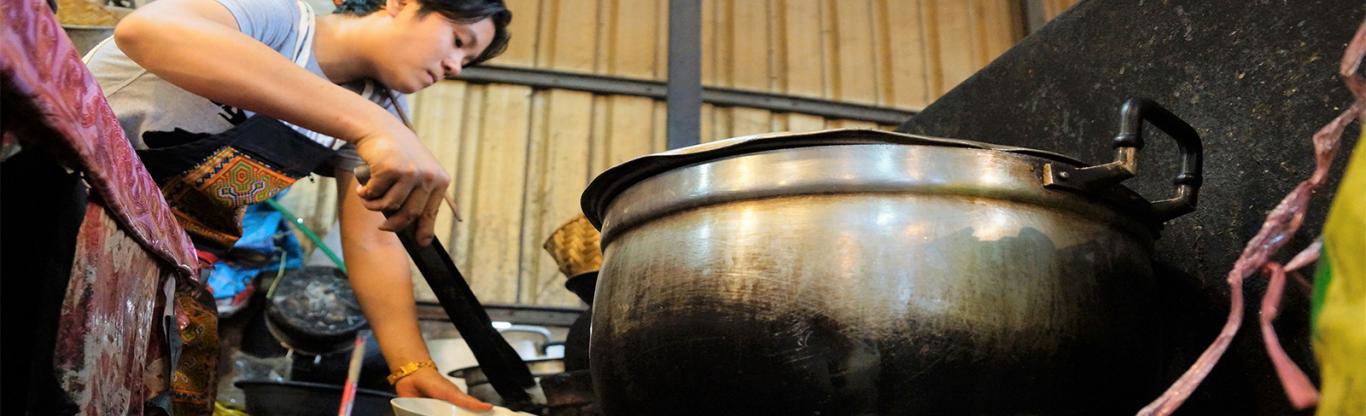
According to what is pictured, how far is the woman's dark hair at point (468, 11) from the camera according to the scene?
1588 millimetres

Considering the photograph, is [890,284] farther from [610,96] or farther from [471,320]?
[610,96]

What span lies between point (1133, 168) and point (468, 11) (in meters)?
1.11

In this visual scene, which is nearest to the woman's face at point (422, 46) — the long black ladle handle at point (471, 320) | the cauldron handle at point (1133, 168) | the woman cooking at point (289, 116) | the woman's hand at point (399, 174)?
the woman cooking at point (289, 116)

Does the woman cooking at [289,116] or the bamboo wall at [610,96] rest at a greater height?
the bamboo wall at [610,96]

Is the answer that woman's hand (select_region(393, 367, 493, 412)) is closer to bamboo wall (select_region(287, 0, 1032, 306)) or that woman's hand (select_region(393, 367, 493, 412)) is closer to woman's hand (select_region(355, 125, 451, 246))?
woman's hand (select_region(355, 125, 451, 246))

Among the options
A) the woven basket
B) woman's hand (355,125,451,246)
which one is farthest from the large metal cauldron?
the woven basket

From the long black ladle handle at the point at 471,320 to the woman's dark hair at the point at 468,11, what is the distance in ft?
1.30

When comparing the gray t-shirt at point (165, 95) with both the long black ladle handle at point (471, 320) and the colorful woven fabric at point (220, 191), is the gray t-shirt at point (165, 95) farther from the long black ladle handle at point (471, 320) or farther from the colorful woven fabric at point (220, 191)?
the long black ladle handle at point (471, 320)

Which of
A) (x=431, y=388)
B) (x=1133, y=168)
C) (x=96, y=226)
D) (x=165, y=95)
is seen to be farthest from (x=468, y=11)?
(x=1133, y=168)

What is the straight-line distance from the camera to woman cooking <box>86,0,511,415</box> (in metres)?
1.16

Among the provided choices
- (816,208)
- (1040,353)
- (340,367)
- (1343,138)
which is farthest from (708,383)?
(340,367)

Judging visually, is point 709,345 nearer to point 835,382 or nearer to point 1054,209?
point 835,382

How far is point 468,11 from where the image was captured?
1.60 metres

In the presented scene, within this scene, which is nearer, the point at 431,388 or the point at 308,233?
the point at 431,388
